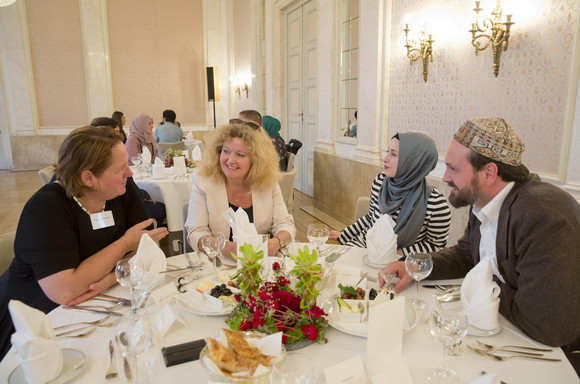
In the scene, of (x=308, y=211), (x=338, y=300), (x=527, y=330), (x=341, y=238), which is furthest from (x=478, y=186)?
(x=308, y=211)

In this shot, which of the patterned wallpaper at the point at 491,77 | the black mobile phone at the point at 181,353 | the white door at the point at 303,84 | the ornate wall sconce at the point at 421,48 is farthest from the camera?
the white door at the point at 303,84

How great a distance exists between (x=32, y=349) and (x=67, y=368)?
132mm

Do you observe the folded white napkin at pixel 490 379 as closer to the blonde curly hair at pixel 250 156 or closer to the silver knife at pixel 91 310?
the silver knife at pixel 91 310

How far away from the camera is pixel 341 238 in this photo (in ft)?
8.91

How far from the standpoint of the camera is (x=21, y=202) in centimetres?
707

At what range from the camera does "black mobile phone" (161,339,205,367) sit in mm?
1153

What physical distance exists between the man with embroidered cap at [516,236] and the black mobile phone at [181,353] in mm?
827

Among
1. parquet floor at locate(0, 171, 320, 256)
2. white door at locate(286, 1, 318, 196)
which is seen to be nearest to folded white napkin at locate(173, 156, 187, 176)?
parquet floor at locate(0, 171, 320, 256)

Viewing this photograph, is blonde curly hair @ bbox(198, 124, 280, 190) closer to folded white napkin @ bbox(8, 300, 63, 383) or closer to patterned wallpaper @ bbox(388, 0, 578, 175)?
folded white napkin @ bbox(8, 300, 63, 383)

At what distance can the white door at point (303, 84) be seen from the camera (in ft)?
22.7

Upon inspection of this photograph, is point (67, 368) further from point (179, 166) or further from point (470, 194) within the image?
point (179, 166)

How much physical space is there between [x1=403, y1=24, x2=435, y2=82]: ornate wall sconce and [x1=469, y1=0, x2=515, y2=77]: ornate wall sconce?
638mm

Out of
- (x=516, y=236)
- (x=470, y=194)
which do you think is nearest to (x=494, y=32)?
(x=470, y=194)

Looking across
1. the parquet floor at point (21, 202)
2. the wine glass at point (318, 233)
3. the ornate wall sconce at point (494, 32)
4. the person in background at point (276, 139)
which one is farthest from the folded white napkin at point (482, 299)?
the person in background at point (276, 139)
